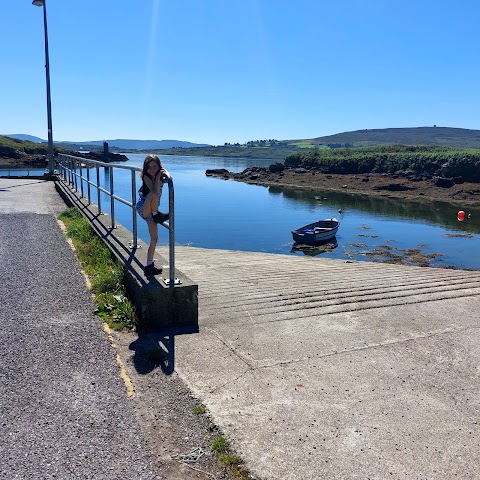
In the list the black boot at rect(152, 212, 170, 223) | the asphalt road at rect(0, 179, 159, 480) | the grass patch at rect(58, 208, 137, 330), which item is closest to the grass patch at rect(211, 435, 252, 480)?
the asphalt road at rect(0, 179, 159, 480)

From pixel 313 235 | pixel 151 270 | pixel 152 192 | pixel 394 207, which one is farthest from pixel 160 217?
pixel 394 207

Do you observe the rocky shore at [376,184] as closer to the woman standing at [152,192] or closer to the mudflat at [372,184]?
the mudflat at [372,184]

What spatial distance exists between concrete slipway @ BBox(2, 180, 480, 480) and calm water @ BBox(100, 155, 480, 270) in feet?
64.0

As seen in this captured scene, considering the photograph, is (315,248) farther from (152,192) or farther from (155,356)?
(155,356)

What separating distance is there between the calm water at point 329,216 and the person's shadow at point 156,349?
20.1m

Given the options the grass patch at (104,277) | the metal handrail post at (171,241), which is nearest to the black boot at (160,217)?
the metal handrail post at (171,241)

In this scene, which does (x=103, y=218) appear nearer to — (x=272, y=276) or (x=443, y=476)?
(x=272, y=276)

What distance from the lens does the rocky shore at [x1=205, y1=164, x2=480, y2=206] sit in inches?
2247

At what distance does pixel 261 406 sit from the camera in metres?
3.40

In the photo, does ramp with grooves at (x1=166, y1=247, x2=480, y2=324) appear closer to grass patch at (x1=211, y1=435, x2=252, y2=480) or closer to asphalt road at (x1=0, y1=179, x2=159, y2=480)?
asphalt road at (x1=0, y1=179, x2=159, y2=480)

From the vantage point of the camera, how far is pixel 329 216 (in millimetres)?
45219

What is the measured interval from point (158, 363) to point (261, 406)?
103 centimetres

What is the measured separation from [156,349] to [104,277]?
185 cm

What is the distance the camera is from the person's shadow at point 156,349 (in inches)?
156
